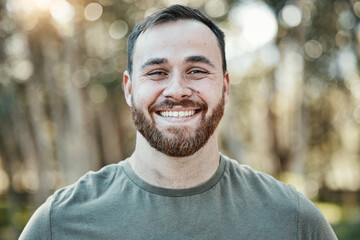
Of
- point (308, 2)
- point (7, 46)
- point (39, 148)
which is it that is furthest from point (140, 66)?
point (39, 148)

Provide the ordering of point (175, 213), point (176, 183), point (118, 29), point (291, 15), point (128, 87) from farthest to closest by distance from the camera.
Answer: point (118, 29) < point (291, 15) < point (128, 87) < point (176, 183) < point (175, 213)

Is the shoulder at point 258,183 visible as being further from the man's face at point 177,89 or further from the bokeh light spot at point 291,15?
the bokeh light spot at point 291,15

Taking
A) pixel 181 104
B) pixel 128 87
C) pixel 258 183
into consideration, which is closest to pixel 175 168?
pixel 181 104

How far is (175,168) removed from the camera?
2.22 m

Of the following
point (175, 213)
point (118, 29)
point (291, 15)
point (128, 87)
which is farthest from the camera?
point (118, 29)

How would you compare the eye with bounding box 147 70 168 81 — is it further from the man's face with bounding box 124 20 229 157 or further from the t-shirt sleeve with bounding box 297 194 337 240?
the t-shirt sleeve with bounding box 297 194 337 240

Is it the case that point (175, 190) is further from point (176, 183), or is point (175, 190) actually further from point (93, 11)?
point (93, 11)

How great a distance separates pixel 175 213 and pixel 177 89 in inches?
23.3

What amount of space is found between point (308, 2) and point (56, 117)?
10.4 metres

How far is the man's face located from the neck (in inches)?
2.9

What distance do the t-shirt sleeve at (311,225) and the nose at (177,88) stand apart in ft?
2.56

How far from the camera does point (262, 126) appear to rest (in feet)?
78.4

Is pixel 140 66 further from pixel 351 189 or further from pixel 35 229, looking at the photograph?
pixel 351 189

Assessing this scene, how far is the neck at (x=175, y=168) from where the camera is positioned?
221 centimetres
